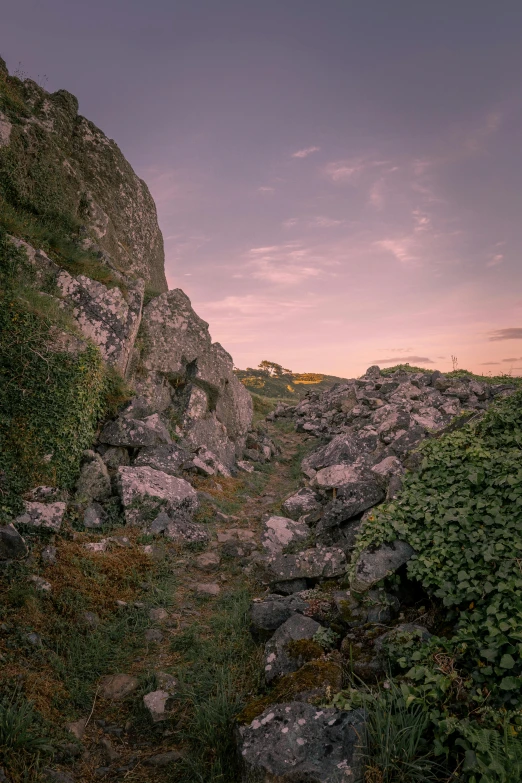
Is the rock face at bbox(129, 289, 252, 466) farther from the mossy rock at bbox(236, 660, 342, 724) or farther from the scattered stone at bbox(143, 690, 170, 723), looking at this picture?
the mossy rock at bbox(236, 660, 342, 724)

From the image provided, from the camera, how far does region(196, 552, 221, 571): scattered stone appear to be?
8.55m

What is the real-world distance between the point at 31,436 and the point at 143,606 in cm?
426

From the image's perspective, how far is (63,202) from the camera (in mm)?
14172

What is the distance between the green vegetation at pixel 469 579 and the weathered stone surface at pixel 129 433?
7.24 m

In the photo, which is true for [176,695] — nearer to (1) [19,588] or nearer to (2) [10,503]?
(1) [19,588]

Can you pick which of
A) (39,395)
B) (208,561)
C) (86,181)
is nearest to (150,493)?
(208,561)

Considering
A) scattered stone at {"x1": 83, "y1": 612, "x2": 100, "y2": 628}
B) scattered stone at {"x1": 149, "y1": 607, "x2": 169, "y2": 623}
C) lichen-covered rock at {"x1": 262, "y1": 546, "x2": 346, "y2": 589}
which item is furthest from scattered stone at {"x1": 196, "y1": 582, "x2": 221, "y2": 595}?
scattered stone at {"x1": 83, "y1": 612, "x2": 100, "y2": 628}

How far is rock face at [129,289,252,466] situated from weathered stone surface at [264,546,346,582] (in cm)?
767

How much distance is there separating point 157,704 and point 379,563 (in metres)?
3.04

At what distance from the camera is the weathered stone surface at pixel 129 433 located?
1089cm

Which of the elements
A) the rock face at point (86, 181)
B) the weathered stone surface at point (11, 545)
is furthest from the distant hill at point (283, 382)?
the weathered stone surface at point (11, 545)

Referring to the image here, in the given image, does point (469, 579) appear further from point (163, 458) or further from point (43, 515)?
point (163, 458)

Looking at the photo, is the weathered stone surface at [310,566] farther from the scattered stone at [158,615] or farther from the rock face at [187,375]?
the rock face at [187,375]

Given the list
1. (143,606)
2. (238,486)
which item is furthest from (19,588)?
(238,486)
